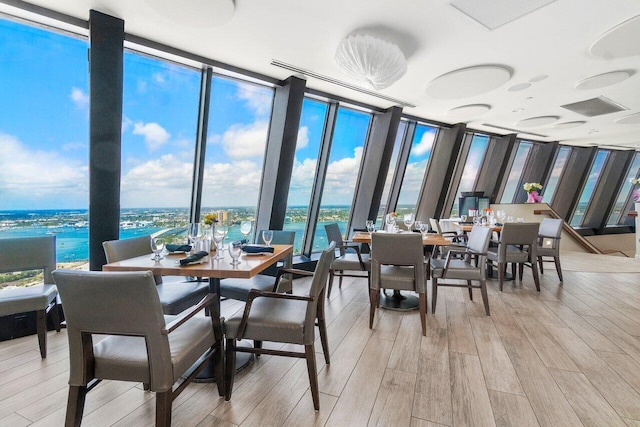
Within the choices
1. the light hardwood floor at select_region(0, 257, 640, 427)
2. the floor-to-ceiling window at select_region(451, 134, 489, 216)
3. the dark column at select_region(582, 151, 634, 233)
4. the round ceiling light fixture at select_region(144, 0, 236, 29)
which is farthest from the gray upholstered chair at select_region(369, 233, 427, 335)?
the dark column at select_region(582, 151, 634, 233)

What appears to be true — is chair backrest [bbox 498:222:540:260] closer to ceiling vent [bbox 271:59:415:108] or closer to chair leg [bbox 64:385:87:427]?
ceiling vent [bbox 271:59:415:108]

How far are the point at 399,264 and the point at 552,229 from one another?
350 cm

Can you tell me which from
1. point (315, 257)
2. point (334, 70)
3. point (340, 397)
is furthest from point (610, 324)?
point (334, 70)

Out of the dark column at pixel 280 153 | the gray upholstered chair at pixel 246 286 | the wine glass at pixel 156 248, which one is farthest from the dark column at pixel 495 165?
the wine glass at pixel 156 248

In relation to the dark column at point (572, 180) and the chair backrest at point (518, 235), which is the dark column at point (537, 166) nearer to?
the dark column at point (572, 180)

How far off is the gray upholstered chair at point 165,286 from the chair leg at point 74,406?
28.6 inches

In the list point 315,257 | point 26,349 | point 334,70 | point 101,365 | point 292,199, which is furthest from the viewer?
point 315,257

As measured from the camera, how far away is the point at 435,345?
2447mm

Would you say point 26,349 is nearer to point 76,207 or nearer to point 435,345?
point 76,207

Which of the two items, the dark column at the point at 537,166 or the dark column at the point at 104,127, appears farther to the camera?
the dark column at the point at 537,166

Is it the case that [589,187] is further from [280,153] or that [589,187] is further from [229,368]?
[229,368]

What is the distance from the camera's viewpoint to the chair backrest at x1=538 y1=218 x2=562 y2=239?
4.40m

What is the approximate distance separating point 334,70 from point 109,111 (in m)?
2.57

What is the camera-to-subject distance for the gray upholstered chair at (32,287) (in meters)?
2.17
